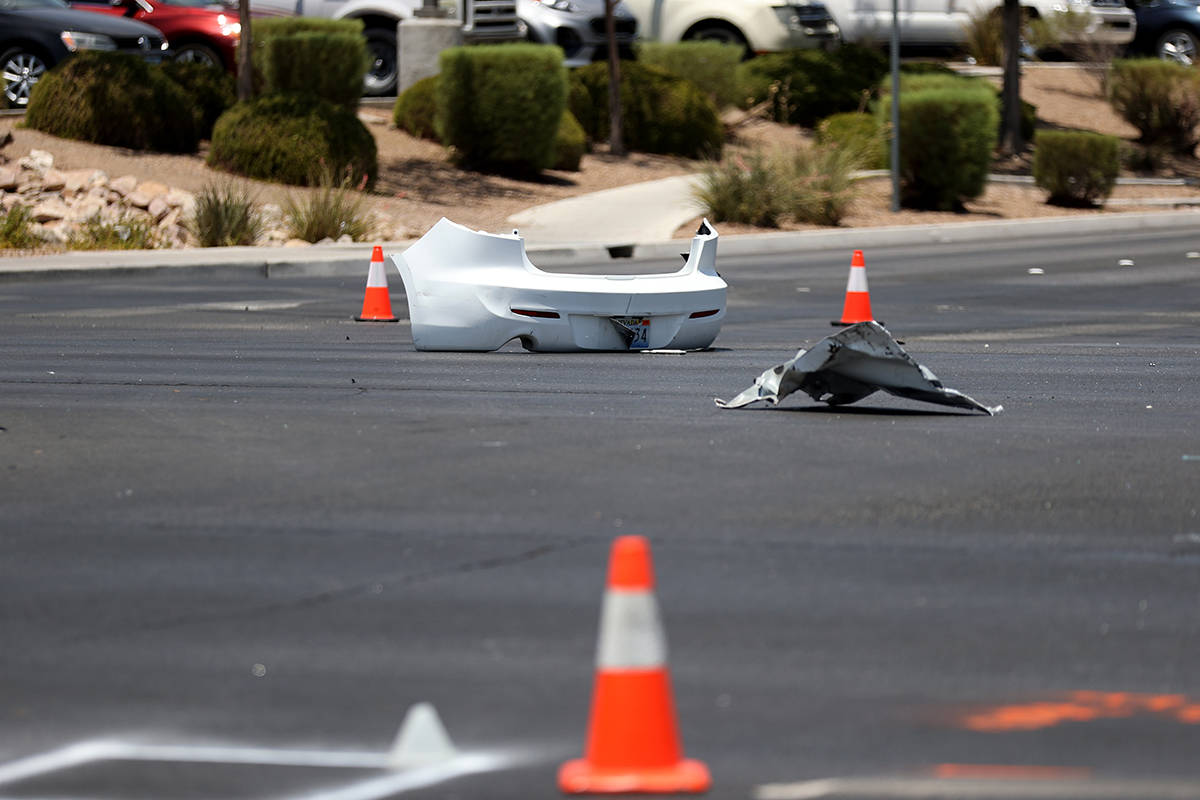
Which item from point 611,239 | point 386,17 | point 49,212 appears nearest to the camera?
point 49,212

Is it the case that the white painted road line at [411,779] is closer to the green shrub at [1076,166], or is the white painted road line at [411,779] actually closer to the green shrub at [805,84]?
the green shrub at [1076,166]

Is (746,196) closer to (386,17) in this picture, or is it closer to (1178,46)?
(386,17)

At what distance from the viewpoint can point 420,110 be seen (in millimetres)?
30719

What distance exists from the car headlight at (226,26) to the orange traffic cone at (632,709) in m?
28.8

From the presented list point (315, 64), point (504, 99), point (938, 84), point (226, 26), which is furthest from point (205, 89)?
point (938, 84)

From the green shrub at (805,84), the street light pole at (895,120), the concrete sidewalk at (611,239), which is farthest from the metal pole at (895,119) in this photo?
the green shrub at (805,84)

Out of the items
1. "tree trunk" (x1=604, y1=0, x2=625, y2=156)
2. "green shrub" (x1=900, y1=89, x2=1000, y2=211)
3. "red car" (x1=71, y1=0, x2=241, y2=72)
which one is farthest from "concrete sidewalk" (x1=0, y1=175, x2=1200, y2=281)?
"red car" (x1=71, y1=0, x2=241, y2=72)

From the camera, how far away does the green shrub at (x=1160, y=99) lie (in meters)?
36.2

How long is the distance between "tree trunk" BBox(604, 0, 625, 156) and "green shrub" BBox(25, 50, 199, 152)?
7.16 meters

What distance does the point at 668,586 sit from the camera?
602 cm

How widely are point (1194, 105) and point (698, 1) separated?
946 cm

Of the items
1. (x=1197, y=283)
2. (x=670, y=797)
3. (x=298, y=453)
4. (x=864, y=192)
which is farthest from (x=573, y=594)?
(x=864, y=192)

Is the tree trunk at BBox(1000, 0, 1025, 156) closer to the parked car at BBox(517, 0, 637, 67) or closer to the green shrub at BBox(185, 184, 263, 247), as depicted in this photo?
the parked car at BBox(517, 0, 637, 67)

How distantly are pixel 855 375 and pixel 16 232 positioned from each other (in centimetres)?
1507
